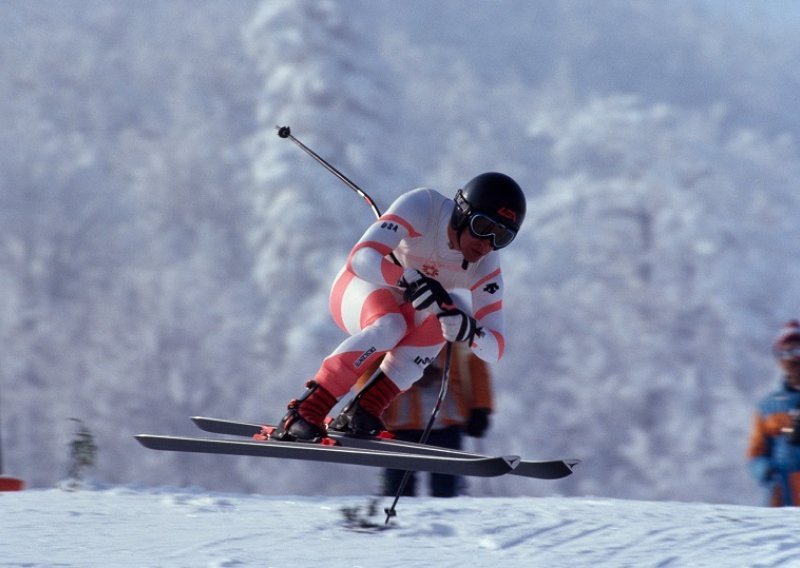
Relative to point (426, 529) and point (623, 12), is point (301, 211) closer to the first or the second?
point (426, 529)

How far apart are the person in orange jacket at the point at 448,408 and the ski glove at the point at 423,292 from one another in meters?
1.24

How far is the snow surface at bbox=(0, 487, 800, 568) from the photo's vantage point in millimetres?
4203

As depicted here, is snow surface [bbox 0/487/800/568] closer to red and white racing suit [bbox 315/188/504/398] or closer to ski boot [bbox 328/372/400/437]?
ski boot [bbox 328/372/400/437]

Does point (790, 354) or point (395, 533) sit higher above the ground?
point (790, 354)

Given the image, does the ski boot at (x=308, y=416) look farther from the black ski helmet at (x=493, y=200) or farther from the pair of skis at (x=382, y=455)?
the black ski helmet at (x=493, y=200)

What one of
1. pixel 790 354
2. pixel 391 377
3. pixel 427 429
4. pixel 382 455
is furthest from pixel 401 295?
pixel 790 354

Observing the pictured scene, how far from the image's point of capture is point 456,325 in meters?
4.86

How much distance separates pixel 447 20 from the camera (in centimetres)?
6384

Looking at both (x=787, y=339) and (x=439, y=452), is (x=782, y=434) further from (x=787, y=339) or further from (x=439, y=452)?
(x=439, y=452)

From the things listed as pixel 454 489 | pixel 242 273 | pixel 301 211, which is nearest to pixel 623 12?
pixel 242 273

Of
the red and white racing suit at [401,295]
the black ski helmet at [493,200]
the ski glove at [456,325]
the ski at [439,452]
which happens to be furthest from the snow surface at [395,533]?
the black ski helmet at [493,200]

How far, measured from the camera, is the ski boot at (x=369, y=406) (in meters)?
5.21

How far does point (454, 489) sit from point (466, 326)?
1.71 m

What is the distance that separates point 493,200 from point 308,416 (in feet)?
4.15
